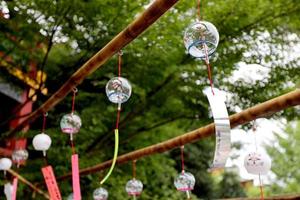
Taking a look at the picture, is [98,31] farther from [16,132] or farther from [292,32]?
[292,32]

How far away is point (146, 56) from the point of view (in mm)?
3490

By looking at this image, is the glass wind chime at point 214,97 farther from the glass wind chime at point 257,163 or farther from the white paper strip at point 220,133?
the glass wind chime at point 257,163

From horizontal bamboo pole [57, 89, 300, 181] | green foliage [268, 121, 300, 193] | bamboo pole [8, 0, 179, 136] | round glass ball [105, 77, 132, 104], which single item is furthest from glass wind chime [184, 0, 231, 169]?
green foliage [268, 121, 300, 193]

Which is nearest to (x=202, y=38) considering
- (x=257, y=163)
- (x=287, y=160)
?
(x=257, y=163)

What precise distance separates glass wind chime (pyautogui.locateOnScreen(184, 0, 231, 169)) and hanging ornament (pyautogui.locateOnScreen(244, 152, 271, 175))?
94 cm

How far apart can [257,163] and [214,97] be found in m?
1.03

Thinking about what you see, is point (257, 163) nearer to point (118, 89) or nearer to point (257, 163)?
point (257, 163)

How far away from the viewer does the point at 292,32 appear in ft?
11.2

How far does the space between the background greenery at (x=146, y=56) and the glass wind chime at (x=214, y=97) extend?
181cm

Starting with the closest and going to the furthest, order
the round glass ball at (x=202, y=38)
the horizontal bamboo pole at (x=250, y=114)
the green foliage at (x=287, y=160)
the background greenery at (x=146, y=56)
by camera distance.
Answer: the round glass ball at (x=202, y=38), the horizontal bamboo pole at (x=250, y=114), the background greenery at (x=146, y=56), the green foliage at (x=287, y=160)

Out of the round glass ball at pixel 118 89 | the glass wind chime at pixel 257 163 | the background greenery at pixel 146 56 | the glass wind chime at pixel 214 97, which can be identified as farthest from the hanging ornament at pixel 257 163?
the background greenery at pixel 146 56

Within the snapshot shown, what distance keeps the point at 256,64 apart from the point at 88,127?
6.67ft

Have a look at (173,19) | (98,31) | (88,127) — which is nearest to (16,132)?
(88,127)

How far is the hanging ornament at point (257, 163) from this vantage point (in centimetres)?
212
